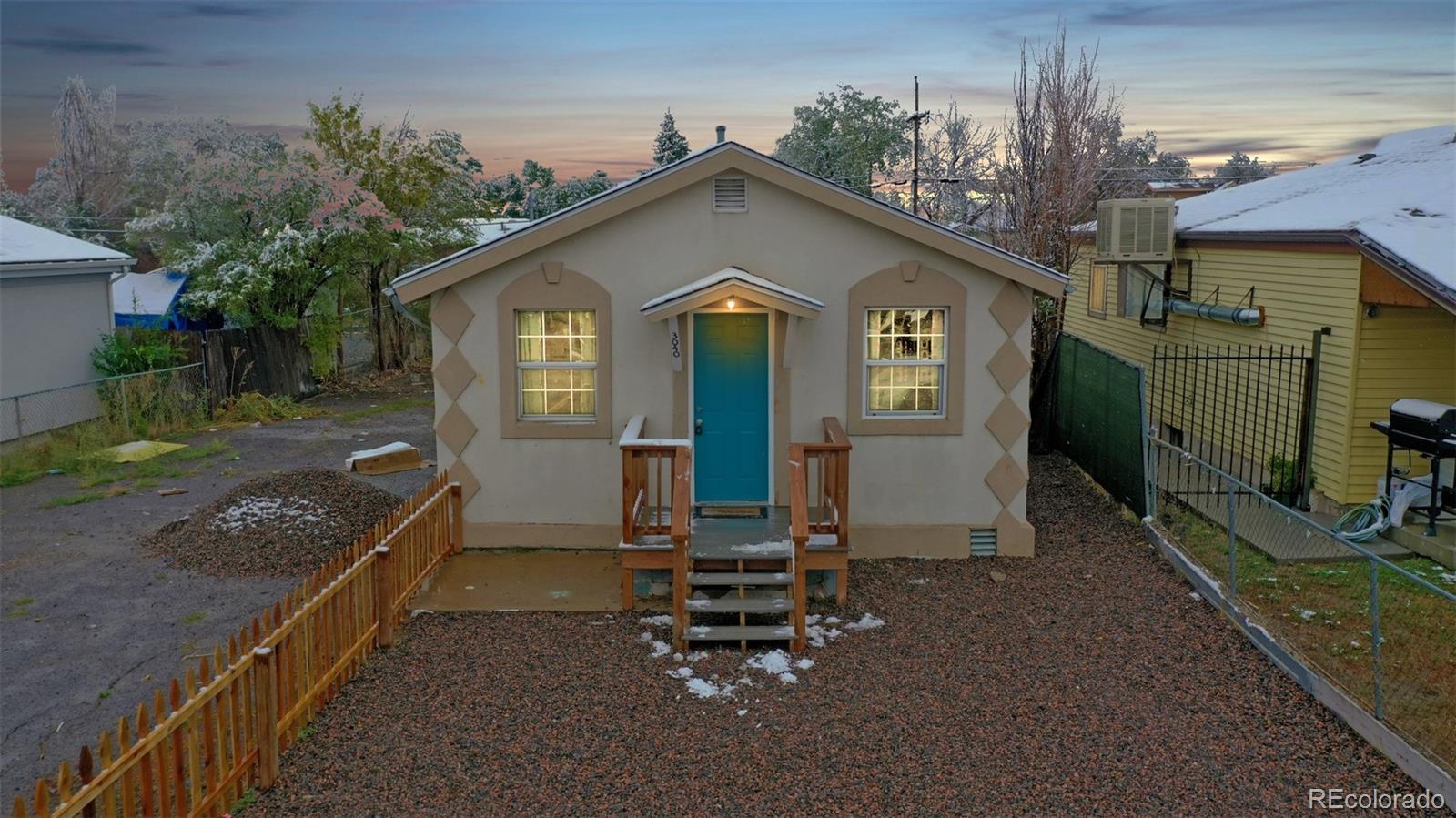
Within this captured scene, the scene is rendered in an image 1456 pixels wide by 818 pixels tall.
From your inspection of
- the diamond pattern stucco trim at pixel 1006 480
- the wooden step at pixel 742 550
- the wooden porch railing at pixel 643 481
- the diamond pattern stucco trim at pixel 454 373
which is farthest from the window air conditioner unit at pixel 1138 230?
the diamond pattern stucco trim at pixel 454 373

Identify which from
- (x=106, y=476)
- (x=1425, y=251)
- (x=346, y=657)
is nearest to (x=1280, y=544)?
(x=1425, y=251)

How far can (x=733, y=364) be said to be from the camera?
433 inches

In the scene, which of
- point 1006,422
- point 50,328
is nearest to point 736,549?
point 1006,422

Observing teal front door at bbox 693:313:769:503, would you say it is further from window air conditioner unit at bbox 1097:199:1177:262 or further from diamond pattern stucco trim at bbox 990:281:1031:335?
window air conditioner unit at bbox 1097:199:1177:262

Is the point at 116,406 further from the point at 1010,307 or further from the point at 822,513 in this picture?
the point at 1010,307

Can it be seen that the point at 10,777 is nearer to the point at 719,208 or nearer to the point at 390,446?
the point at 719,208

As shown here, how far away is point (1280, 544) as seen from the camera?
10.9 metres

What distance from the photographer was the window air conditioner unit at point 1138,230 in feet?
50.6

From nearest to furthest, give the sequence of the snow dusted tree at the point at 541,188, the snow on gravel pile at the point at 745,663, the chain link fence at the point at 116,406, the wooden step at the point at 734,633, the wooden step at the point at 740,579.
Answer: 1. the snow on gravel pile at the point at 745,663
2. the wooden step at the point at 734,633
3. the wooden step at the point at 740,579
4. the chain link fence at the point at 116,406
5. the snow dusted tree at the point at 541,188

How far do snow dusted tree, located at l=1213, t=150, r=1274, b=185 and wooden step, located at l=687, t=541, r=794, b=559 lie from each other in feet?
102

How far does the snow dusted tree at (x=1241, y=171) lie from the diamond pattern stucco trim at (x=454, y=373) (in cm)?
3151

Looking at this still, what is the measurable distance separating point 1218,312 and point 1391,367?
302cm

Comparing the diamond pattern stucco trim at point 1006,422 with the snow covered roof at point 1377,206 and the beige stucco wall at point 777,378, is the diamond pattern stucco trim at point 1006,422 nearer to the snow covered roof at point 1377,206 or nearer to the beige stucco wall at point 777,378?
the beige stucco wall at point 777,378

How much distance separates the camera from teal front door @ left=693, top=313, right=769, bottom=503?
1096 cm
